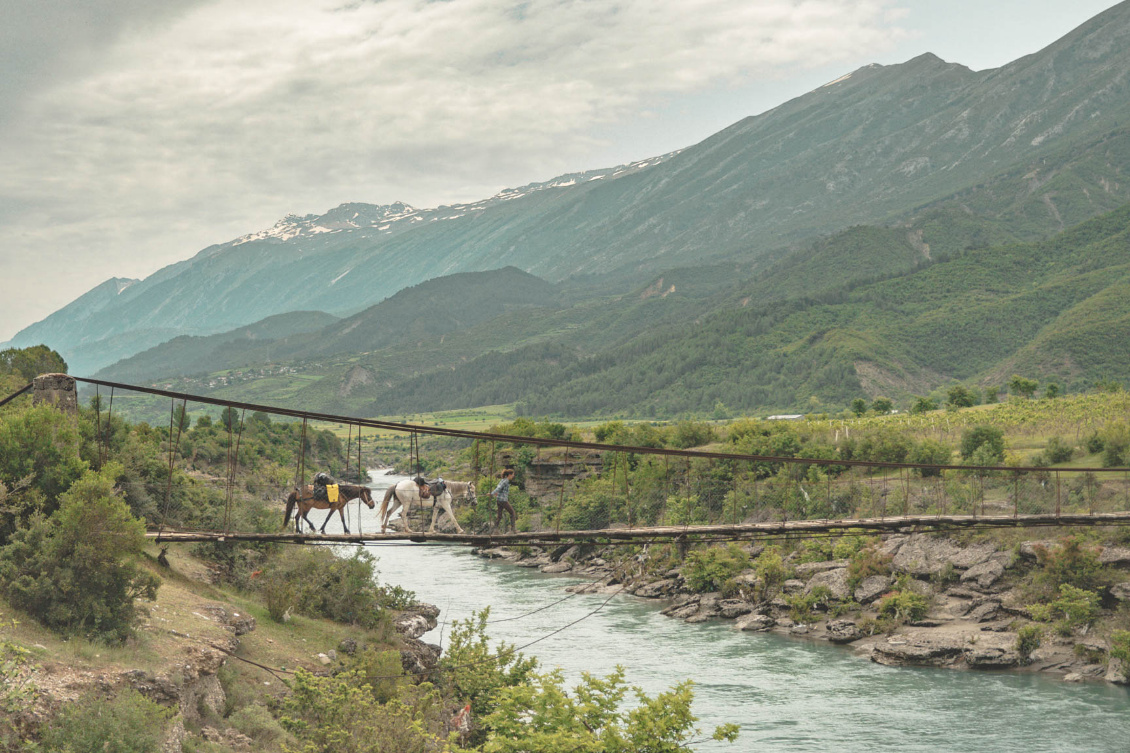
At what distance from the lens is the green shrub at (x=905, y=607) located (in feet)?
122

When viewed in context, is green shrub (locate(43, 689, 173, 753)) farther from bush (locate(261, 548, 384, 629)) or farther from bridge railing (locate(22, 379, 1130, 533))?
bridge railing (locate(22, 379, 1130, 533))

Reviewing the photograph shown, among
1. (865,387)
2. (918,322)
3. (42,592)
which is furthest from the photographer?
(918,322)

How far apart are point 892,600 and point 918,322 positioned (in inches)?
4851

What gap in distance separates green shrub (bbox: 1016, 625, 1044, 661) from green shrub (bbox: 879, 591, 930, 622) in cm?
421

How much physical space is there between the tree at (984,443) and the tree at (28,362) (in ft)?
169

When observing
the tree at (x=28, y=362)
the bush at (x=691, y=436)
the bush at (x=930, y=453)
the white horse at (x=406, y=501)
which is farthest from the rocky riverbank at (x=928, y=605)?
the tree at (x=28, y=362)

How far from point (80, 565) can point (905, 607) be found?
99.5 ft

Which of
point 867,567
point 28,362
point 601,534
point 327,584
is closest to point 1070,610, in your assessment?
point 867,567

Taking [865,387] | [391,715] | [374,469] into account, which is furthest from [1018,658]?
[374,469]

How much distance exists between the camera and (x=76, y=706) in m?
13.8

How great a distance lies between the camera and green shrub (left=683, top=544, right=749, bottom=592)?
1750 inches

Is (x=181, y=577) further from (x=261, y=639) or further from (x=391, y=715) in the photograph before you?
(x=391, y=715)

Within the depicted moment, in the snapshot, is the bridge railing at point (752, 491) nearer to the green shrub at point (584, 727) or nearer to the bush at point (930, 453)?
the bush at point (930, 453)

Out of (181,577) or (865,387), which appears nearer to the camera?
(181,577)
